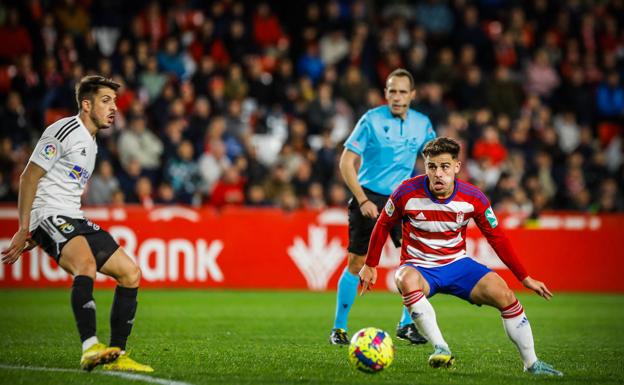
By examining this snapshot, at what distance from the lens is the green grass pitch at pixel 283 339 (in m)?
7.04

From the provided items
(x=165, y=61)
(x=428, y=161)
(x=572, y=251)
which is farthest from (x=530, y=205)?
(x=428, y=161)

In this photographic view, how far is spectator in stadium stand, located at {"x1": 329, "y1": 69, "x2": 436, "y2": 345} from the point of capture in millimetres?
9242

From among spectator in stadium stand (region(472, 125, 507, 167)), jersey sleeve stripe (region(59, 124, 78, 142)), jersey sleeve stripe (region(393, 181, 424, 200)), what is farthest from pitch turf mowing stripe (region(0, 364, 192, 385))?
spectator in stadium stand (region(472, 125, 507, 167))

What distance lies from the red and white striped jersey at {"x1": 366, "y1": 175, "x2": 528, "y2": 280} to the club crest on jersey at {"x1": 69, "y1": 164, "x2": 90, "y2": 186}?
227 centimetres

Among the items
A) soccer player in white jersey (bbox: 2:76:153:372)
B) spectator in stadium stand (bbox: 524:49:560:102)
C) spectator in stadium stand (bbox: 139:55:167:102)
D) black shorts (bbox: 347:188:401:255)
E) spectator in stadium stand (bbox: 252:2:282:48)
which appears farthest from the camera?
spectator in stadium stand (bbox: 524:49:560:102)

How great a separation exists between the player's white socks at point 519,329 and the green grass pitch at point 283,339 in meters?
0.19

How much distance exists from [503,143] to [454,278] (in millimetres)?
12281

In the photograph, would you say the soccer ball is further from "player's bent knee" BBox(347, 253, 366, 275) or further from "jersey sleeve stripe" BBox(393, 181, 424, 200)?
"player's bent knee" BBox(347, 253, 366, 275)

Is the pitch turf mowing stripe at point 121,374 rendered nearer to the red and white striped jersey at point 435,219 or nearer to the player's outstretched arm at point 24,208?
the player's outstretched arm at point 24,208

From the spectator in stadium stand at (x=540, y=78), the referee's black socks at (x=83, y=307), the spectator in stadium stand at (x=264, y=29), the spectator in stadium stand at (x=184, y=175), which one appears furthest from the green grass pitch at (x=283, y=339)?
the spectator in stadium stand at (x=540, y=78)

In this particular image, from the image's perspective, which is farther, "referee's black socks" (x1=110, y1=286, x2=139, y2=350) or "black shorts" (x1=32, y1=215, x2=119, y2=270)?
"referee's black socks" (x1=110, y1=286, x2=139, y2=350)

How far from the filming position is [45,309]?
12.0 m

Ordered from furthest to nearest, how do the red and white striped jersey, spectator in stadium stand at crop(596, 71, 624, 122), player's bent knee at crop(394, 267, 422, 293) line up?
spectator in stadium stand at crop(596, 71, 624, 122) → the red and white striped jersey → player's bent knee at crop(394, 267, 422, 293)

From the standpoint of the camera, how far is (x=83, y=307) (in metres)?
6.82
